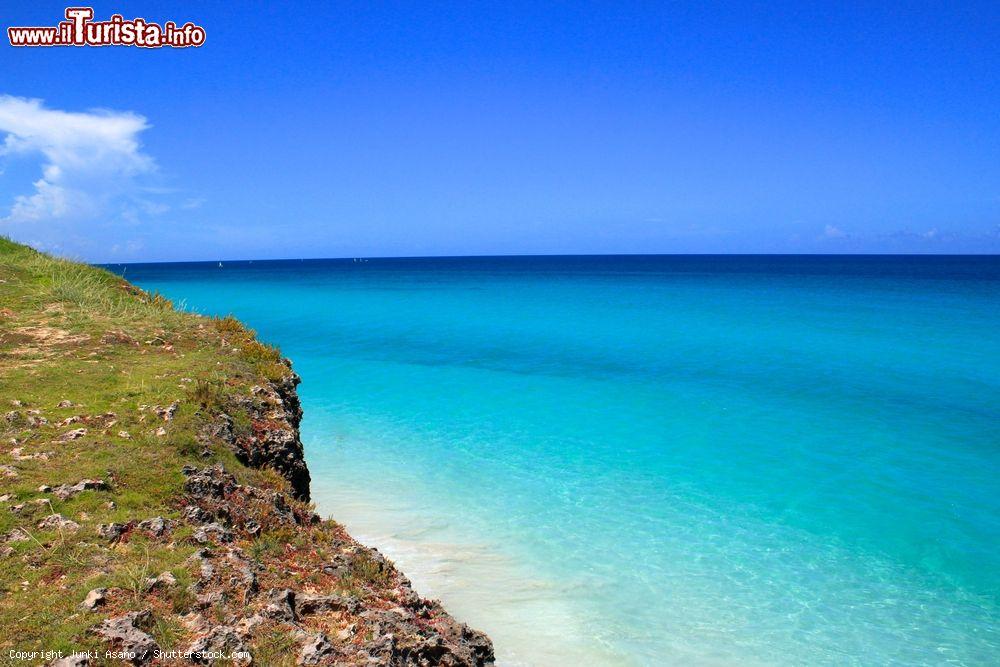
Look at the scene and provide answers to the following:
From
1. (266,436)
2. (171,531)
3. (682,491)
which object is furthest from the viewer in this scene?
(682,491)

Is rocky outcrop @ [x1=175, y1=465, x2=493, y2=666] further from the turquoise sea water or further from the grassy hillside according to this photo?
the turquoise sea water

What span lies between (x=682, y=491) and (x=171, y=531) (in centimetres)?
1357

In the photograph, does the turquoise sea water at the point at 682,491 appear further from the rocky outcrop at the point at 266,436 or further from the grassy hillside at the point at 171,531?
the grassy hillside at the point at 171,531

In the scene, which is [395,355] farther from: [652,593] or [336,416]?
[652,593]

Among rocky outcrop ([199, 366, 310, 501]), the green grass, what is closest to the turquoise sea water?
rocky outcrop ([199, 366, 310, 501])

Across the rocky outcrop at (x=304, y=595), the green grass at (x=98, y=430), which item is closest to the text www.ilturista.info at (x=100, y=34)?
the green grass at (x=98, y=430)

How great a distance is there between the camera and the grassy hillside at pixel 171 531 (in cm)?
560

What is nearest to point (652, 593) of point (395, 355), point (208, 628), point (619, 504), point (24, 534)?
point (619, 504)

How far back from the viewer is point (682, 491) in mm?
17062

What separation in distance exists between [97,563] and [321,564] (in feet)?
7.57

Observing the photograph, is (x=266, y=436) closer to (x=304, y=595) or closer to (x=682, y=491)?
(x=304, y=595)

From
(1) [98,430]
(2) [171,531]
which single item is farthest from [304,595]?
(1) [98,430]

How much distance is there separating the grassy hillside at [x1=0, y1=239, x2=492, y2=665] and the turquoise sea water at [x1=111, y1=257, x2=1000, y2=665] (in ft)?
13.7

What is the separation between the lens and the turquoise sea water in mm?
10922
